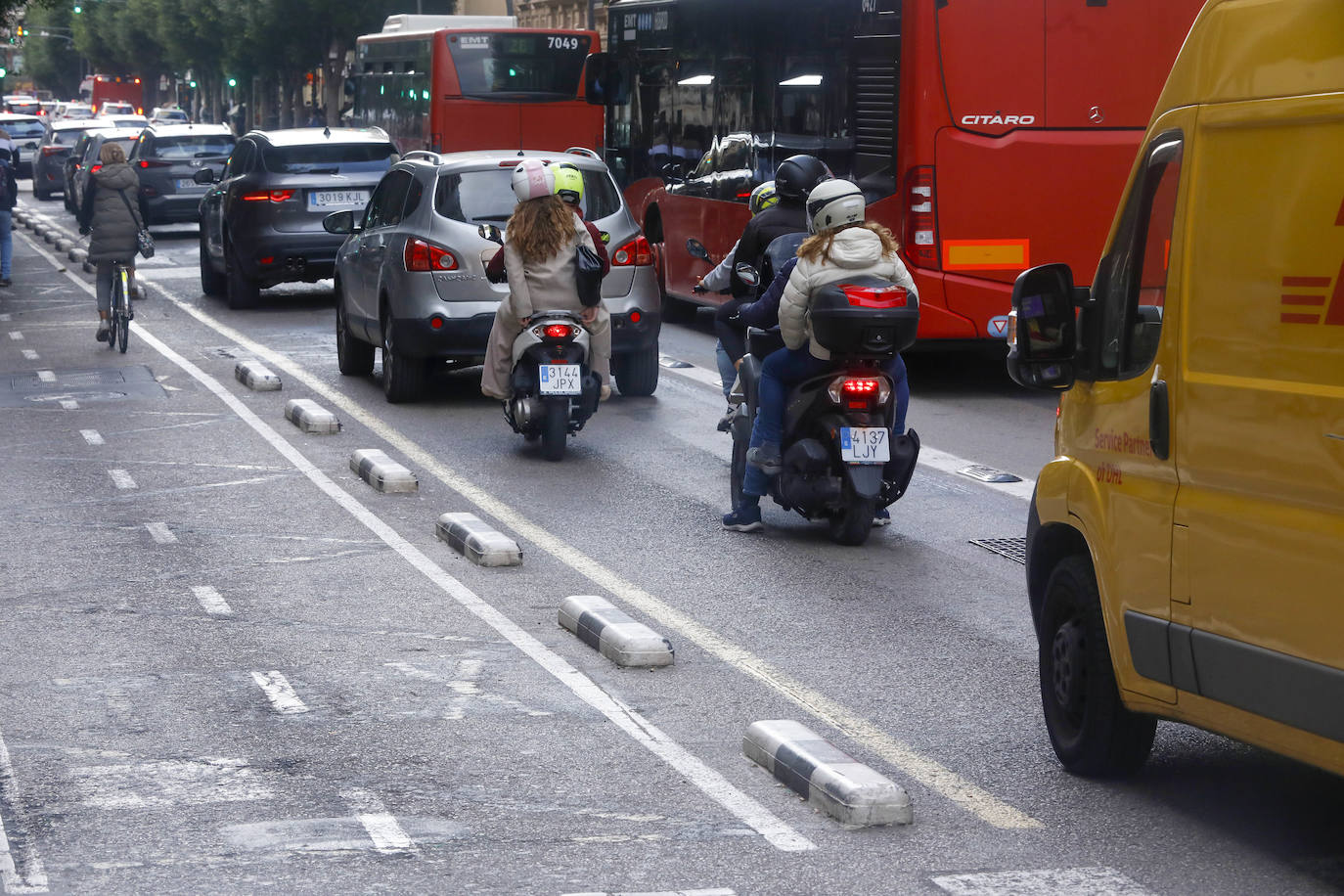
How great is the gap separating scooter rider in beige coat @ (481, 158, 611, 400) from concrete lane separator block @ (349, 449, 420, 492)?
33.7 inches

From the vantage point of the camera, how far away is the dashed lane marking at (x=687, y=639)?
5.55 metres

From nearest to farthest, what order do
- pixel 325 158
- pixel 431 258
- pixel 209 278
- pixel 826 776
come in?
pixel 826 776 < pixel 431 258 < pixel 325 158 < pixel 209 278

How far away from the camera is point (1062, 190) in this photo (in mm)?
15133

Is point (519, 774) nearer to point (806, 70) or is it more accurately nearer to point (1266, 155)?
point (1266, 155)

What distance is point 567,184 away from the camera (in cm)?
1253

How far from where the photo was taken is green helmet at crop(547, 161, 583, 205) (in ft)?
40.3

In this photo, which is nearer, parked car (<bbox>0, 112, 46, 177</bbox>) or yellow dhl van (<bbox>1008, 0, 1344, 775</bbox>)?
yellow dhl van (<bbox>1008, 0, 1344, 775</bbox>)

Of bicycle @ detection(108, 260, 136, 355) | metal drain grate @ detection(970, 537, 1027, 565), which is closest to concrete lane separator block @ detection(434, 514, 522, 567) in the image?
metal drain grate @ detection(970, 537, 1027, 565)

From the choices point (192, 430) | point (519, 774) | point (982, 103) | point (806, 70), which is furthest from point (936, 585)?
point (806, 70)

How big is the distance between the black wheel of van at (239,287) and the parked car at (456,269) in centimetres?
695

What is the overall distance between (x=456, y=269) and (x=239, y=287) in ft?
28.1

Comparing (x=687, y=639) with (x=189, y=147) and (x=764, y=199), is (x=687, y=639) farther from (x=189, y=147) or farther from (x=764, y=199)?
(x=189, y=147)

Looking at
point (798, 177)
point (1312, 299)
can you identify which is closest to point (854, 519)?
point (798, 177)

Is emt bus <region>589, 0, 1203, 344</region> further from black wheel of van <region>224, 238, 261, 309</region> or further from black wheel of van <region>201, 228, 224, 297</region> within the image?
black wheel of van <region>201, 228, 224, 297</region>
